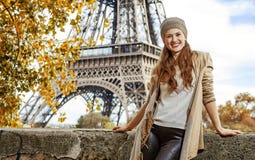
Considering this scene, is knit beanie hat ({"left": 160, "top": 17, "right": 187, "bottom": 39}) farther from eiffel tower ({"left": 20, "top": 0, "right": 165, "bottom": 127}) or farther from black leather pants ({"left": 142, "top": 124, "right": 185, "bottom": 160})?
eiffel tower ({"left": 20, "top": 0, "right": 165, "bottom": 127})

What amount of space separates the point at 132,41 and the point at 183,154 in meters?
26.0

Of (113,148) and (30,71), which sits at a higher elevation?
(30,71)

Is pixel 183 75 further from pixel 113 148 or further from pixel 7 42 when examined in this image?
pixel 7 42

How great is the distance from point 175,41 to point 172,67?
→ 213mm

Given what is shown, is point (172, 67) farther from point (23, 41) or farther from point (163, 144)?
point (23, 41)

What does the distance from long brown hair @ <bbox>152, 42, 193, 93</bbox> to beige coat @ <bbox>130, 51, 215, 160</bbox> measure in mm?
66

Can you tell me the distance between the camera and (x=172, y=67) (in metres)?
3.02

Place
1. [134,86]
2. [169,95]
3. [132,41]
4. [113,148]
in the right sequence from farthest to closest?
[132,41]
[134,86]
[113,148]
[169,95]

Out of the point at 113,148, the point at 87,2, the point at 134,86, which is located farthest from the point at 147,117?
the point at 134,86

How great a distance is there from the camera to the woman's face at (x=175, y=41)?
309 cm

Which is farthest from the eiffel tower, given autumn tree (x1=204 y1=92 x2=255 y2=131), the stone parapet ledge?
the stone parapet ledge

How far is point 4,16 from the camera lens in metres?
6.93

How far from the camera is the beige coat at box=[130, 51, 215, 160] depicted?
285cm

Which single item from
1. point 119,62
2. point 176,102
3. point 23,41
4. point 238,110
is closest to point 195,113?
point 176,102
